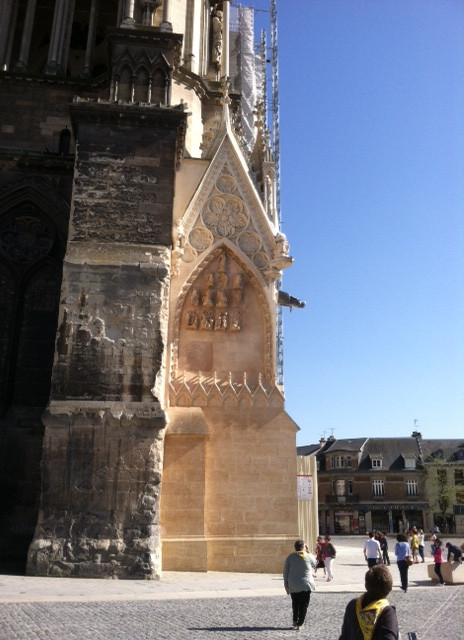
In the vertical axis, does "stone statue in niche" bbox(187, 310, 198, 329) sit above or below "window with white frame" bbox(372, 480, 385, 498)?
above

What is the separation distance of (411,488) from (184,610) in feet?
163

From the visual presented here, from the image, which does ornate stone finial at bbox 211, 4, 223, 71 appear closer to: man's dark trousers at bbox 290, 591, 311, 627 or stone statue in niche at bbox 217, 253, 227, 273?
stone statue in niche at bbox 217, 253, 227, 273

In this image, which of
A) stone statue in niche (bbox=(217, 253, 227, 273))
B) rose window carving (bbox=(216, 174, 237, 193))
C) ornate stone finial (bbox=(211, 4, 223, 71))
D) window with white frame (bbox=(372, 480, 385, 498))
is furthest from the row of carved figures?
window with white frame (bbox=(372, 480, 385, 498))

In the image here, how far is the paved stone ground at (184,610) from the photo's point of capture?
6145mm

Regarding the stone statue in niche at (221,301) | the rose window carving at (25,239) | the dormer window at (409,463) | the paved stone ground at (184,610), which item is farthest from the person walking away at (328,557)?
the dormer window at (409,463)

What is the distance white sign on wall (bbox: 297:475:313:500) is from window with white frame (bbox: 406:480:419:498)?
137 ft

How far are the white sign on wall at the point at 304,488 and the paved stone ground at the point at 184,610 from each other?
3.67 metres

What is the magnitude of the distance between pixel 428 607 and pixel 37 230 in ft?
37.4

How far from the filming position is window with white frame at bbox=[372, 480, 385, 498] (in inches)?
2104

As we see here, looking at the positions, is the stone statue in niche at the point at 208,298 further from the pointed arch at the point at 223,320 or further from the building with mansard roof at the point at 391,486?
the building with mansard roof at the point at 391,486

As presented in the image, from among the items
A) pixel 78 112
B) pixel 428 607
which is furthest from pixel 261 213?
pixel 428 607

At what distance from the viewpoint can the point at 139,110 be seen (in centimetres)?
1308

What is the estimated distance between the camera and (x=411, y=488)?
53.2 meters

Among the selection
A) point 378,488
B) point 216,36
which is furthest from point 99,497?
point 378,488
